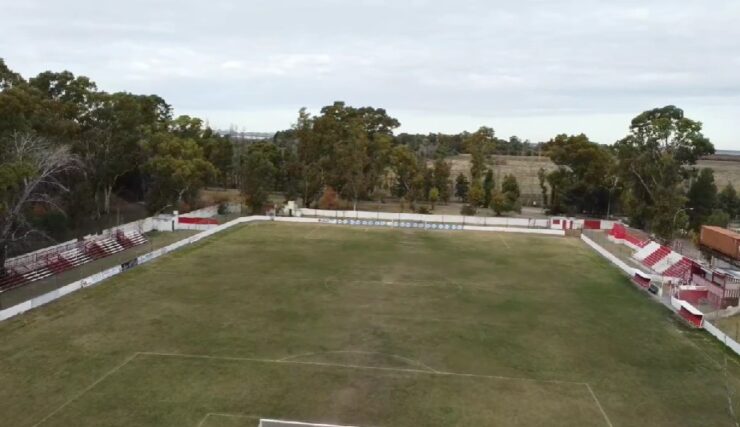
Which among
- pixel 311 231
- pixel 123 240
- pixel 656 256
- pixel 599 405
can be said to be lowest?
pixel 599 405

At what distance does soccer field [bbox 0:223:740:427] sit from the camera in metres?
18.8

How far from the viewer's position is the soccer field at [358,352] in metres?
18.8

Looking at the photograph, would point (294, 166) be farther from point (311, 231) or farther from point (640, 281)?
point (640, 281)

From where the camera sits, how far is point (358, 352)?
23938mm

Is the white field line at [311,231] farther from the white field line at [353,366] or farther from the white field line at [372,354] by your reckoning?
the white field line at [353,366]

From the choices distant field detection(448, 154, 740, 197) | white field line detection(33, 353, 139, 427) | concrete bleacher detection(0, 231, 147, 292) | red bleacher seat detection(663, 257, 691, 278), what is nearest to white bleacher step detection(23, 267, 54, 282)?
concrete bleacher detection(0, 231, 147, 292)

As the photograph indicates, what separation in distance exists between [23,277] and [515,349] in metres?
27.5

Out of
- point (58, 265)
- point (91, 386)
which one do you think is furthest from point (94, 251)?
point (91, 386)

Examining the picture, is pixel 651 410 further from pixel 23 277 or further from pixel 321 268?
pixel 23 277

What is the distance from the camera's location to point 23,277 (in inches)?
1319

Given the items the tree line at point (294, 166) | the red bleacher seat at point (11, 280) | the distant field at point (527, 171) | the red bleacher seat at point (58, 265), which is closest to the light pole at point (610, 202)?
the tree line at point (294, 166)

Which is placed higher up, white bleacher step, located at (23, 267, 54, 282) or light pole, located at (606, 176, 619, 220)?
light pole, located at (606, 176, 619, 220)

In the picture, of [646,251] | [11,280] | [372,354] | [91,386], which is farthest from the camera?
[646,251]

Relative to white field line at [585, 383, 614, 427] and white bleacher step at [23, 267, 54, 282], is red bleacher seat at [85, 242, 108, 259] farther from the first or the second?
white field line at [585, 383, 614, 427]
